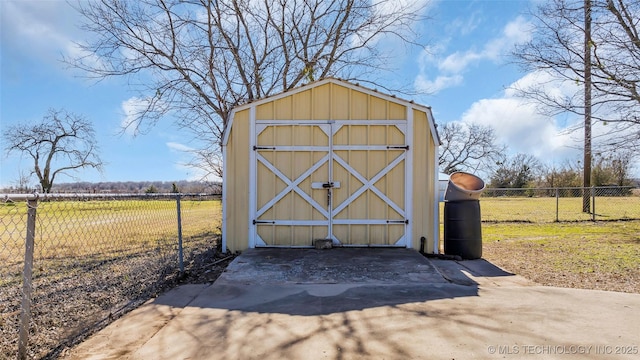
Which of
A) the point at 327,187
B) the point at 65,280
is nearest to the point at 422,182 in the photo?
the point at 327,187

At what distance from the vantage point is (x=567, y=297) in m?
3.50

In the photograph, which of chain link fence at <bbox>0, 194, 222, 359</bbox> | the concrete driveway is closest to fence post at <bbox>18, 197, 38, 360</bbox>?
chain link fence at <bbox>0, 194, 222, 359</bbox>

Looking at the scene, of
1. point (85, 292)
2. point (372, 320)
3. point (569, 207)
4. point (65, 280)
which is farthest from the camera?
point (569, 207)

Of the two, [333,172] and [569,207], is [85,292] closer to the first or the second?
[333,172]

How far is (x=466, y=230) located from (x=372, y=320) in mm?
3351

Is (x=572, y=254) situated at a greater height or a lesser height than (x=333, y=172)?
lesser

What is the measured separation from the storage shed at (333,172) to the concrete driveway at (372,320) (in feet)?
4.64

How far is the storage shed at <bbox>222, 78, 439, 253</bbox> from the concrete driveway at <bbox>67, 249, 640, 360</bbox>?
1.41m

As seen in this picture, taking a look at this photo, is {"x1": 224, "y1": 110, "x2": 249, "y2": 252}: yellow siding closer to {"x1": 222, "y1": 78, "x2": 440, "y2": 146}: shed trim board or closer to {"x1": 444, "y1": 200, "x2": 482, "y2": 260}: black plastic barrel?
{"x1": 222, "y1": 78, "x2": 440, "y2": 146}: shed trim board

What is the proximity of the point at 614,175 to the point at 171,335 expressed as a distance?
28.0m

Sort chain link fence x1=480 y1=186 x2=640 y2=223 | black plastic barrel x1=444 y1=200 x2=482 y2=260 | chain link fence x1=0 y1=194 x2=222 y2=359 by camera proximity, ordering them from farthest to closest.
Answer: chain link fence x1=480 y1=186 x2=640 y2=223
black plastic barrel x1=444 y1=200 x2=482 y2=260
chain link fence x1=0 y1=194 x2=222 y2=359

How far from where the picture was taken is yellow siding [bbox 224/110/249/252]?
5.87 meters

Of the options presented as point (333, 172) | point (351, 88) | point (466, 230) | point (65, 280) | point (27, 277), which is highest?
point (351, 88)

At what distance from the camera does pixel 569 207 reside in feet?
47.2
